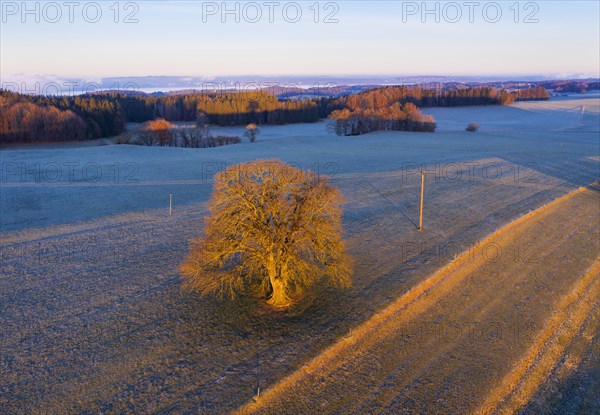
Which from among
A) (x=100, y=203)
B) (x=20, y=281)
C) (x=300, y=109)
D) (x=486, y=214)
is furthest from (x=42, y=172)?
(x=300, y=109)

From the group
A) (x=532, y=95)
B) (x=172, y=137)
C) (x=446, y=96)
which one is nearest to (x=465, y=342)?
(x=172, y=137)

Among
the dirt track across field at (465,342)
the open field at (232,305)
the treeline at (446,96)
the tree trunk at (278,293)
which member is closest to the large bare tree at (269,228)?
the tree trunk at (278,293)

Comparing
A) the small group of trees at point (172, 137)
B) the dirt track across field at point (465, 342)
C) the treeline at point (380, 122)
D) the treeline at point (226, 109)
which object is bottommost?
the dirt track across field at point (465, 342)

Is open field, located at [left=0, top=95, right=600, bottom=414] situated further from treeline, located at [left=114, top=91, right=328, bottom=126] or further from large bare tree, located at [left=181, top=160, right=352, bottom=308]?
treeline, located at [left=114, top=91, right=328, bottom=126]

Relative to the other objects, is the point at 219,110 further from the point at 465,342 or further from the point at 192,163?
the point at 465,342

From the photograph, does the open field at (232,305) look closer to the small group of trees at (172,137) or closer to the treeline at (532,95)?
the small group of trees at (172,137)

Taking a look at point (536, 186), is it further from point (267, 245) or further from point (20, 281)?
point (20, 281)
